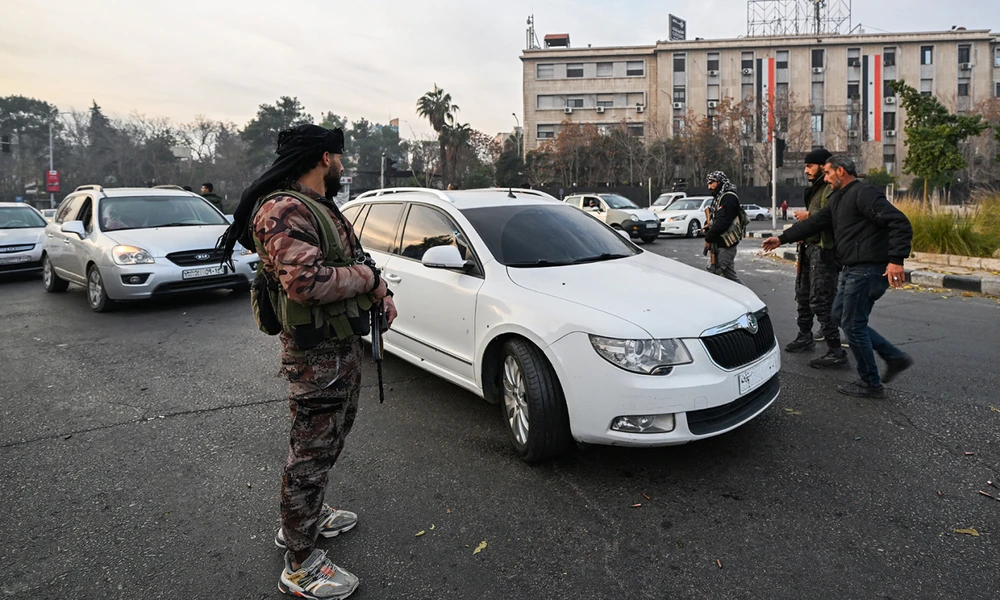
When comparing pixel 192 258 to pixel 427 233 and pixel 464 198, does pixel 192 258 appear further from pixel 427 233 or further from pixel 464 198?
pixel 464 198

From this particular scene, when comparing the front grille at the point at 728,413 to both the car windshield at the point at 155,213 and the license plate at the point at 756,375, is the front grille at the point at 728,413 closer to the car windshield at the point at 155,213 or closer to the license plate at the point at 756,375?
the license plate at the point at 756,375

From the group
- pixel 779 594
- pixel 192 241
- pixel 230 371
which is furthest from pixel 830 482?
pixel 192 241

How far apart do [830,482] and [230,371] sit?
4680 mm

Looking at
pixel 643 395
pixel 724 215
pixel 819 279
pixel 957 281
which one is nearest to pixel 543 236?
pixel 643 395

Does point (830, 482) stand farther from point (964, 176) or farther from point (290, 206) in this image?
point (964, 176)

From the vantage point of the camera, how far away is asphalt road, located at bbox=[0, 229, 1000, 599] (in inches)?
98.0

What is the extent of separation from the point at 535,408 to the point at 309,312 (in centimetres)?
143

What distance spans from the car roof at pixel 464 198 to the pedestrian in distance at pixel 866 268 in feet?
7.16

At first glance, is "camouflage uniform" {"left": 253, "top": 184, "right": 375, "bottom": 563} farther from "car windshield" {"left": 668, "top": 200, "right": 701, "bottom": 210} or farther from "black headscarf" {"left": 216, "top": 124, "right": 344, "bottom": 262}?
"car windshield" {"left": 668, "top": 200, "right": 701, "bottom": 210}

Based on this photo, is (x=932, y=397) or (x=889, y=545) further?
(x=932, y=397)

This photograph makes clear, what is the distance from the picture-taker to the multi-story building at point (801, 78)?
2410 inches

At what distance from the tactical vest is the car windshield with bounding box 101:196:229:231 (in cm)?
716

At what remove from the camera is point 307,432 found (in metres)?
2.43

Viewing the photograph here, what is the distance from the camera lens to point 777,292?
31.4 ft
